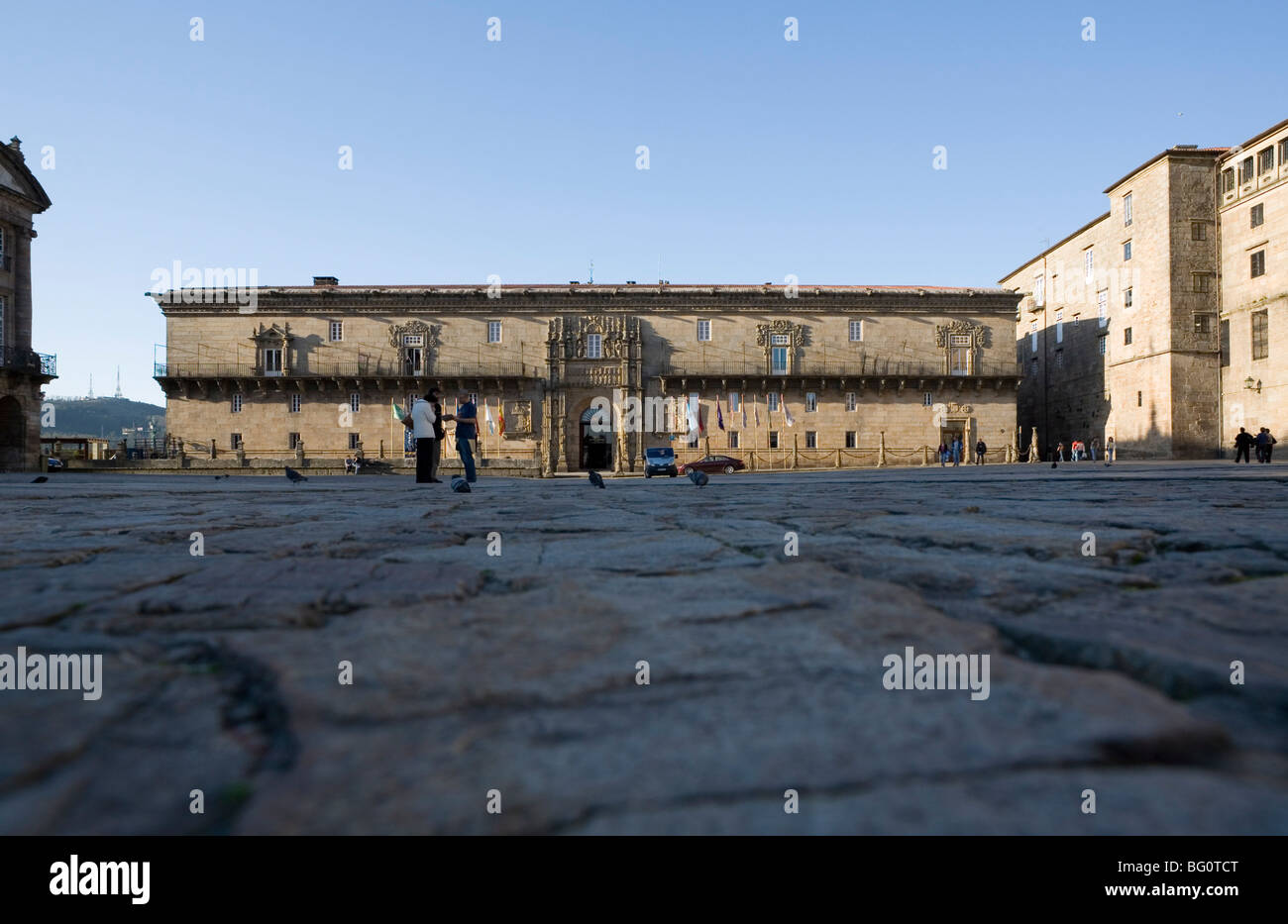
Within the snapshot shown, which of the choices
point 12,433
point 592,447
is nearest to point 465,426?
point 12,433

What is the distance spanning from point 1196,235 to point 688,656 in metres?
36.3

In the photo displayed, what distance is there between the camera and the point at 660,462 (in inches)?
971

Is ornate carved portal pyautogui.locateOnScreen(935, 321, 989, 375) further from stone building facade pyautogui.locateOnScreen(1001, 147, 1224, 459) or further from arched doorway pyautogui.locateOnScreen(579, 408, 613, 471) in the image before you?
arched doorway pyautogui.locateOnScreen(579, 408, 613, 471)

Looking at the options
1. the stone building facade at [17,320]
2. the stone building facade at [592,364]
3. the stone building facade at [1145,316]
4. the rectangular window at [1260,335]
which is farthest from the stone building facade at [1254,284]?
the stone building facade at [17,320]

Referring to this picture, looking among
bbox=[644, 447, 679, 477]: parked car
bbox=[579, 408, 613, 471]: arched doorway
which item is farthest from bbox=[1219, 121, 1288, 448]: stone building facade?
bbox=[579, 408, 613, 471]: arched doorway

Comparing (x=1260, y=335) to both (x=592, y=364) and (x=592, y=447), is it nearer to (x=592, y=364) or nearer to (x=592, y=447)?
(x=592, y=364)

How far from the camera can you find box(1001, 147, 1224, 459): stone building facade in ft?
93.5

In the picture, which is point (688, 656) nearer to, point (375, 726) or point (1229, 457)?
point (375, 726)

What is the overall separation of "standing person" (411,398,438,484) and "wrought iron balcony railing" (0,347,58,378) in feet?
72.3

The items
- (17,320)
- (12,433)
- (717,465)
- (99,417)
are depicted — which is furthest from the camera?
(99,417)

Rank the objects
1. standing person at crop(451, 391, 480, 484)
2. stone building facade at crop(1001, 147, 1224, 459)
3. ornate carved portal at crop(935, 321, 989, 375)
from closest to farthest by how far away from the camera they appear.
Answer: standing person at crop(451, 391, 480, 484) < stone building facade at crop(1001, 147, 1224, 459) < ornate carved portal at crop(935, 321, 989, 375)

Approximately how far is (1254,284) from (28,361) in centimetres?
4325

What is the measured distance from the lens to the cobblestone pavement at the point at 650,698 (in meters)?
0.71
